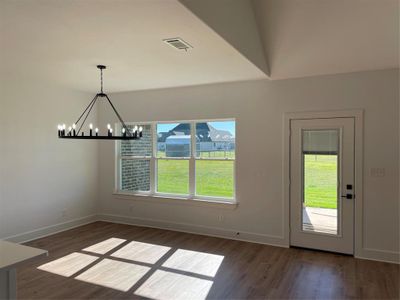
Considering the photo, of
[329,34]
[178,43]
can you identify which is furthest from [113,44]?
[329,34]

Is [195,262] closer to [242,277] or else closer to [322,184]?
[242,277]

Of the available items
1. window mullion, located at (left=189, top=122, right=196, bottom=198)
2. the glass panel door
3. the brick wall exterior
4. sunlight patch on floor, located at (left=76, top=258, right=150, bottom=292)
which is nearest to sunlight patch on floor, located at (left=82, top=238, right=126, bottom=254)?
sunlight patch on floor, located at (left=76, top=258, right=150, bottom=292)

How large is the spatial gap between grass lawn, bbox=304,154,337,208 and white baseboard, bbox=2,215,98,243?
4407 mm

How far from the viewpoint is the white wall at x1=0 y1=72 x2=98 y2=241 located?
14.9 feet

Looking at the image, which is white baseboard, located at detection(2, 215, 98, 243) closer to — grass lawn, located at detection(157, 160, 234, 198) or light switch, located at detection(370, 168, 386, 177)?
grass lawn, located at detection(157, 160, 234, 198)

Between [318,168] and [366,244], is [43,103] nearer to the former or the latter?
[318,168]

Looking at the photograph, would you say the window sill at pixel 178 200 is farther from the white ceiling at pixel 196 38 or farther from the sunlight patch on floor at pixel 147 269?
the white ceiling at pixel 196 38

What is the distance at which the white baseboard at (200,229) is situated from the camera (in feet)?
15.3

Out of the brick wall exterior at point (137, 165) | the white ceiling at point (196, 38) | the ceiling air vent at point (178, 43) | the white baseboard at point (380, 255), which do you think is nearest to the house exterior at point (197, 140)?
the brick wall exterior at point (137, 165)

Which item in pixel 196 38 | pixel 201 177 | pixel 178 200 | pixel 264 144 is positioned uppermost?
pixel 196 38

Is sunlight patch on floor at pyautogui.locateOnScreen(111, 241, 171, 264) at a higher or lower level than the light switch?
lower

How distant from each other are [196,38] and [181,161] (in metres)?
3.07

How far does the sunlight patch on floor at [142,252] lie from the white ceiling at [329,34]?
324 cm

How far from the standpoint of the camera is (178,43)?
2.96 m
